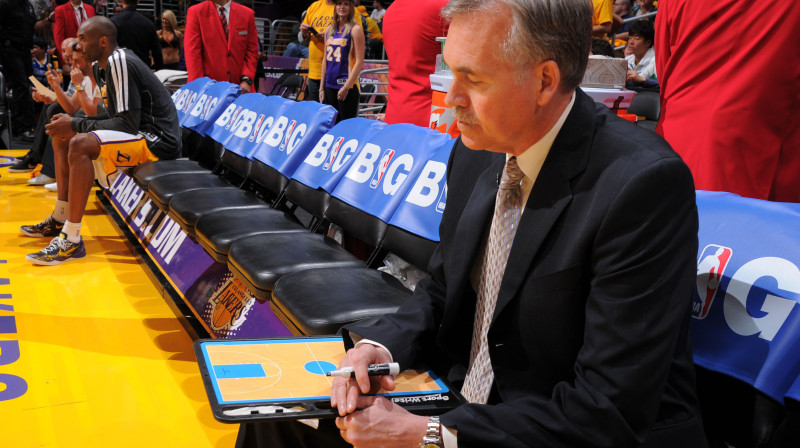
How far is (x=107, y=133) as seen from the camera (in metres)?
4.85

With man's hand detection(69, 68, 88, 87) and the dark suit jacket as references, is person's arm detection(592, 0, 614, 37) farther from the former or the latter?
the dark suit jacket

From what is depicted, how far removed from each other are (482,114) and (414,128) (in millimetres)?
1891

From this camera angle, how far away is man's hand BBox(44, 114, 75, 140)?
4.97m

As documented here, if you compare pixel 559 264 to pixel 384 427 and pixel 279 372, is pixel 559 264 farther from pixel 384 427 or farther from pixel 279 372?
pixel 279 372

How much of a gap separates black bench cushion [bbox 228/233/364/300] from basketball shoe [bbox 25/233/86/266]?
1936mm

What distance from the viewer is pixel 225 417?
1.16 meters

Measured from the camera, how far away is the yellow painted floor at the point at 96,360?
2.58 metres

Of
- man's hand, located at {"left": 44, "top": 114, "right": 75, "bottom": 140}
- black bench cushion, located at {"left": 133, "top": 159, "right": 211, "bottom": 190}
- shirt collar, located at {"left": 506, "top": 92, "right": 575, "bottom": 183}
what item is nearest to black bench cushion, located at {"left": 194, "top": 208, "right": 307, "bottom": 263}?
black bench cushion, located at {"left": 133, "top": 159, "right": 211, "bottom": 190}

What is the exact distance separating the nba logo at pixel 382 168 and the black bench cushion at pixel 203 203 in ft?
3.22

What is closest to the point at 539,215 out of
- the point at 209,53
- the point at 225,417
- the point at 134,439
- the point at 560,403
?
the point at 560,403

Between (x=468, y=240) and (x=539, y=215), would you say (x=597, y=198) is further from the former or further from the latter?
(x=468, y=240)

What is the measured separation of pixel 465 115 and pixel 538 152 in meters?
0.15

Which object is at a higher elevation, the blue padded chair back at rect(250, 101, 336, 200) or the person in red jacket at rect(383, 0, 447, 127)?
the person in red jacket at rect(383, 0, 447, 127)

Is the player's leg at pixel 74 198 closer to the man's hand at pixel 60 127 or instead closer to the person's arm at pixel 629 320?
Result: the man's hand at pixel 60 127
